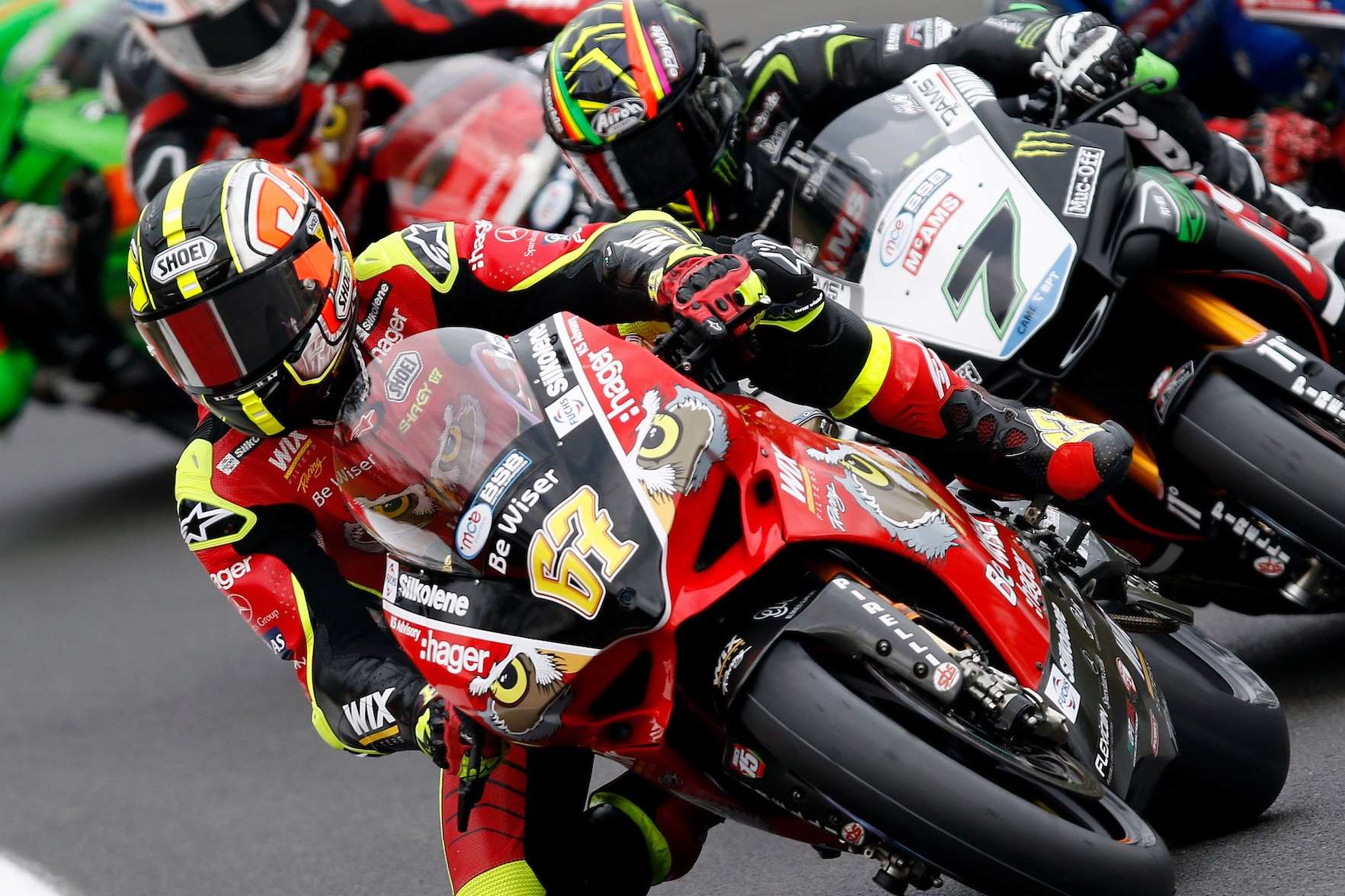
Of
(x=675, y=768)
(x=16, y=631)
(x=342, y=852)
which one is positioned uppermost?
(x=675, y=768)

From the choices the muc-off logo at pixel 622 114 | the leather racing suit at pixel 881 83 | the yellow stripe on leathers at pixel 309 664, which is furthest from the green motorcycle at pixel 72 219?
the yellow stripe on leathers at pixel 309 664

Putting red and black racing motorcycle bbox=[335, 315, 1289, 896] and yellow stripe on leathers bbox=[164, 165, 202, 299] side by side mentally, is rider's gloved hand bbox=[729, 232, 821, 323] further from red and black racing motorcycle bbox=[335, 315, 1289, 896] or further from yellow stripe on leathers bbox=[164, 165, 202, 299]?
yellow stripe on leathers bbox=[164, 165, 202, 299]

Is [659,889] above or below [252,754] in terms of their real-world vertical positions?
above

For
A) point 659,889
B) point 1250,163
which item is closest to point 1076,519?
point 659,889

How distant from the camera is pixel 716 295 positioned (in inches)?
129

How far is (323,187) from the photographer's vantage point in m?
7.74

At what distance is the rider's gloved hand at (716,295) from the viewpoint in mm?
3264

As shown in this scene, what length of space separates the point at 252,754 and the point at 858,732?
3.78 m

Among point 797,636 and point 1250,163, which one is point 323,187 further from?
point 797,636

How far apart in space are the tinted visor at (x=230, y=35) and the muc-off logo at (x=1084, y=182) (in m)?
4.20

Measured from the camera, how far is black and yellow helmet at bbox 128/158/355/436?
3.73 metres

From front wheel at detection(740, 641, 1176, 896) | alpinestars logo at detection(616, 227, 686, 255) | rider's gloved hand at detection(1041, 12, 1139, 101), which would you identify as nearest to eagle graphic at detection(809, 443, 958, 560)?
front wheel at detection(740, 641, 1176, 896)

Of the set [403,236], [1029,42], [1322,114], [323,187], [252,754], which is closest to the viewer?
[403,236]

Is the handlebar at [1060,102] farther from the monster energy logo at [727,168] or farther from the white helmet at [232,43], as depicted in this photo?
the white helmet at [232,43]
